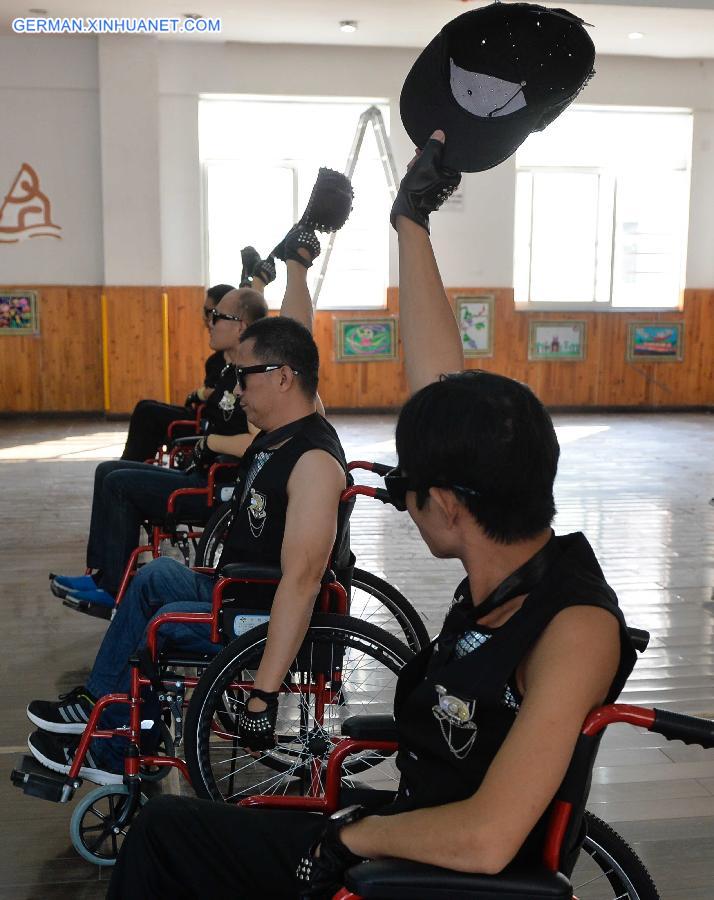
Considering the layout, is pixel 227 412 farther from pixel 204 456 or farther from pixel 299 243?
pixel 299 243

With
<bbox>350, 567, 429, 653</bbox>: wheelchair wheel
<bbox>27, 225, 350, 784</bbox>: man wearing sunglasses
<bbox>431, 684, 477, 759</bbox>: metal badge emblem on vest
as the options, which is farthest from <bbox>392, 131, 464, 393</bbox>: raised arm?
<bbox>350, 567, 429, 653</bbox>: wheelchair wheel

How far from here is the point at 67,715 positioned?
93.4 inches

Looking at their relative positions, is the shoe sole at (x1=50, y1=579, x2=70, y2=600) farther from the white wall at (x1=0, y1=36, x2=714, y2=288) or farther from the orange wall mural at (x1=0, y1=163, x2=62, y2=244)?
the orange wall mural at (x1=0, y1=163, x2=62, y2=244)

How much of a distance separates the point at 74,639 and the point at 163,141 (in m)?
7.29

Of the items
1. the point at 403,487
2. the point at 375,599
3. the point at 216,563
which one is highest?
the point at 403,487

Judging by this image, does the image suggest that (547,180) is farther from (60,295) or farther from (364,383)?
(60,295)

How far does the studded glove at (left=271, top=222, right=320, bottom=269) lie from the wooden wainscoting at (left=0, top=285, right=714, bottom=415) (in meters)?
7.14

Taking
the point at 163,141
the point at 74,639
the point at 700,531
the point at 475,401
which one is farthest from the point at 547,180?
the point at 475,401

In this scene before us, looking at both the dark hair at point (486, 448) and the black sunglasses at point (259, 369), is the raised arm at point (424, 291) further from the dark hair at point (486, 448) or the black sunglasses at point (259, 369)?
the black sunglasses at point (259, 369)

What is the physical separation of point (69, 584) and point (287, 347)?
159 cm

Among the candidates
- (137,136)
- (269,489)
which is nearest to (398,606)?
(269,489)

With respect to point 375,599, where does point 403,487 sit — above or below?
above

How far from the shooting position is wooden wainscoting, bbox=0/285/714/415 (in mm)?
9867

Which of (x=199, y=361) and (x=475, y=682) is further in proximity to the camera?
(x=199, y=361)
